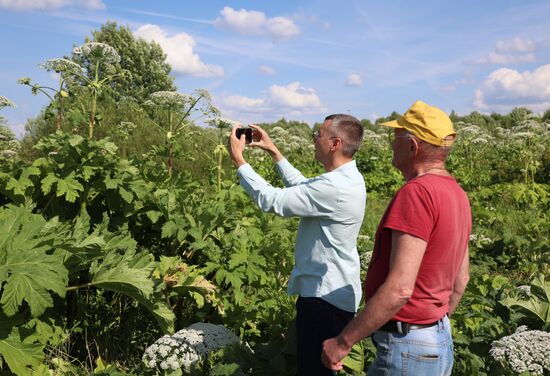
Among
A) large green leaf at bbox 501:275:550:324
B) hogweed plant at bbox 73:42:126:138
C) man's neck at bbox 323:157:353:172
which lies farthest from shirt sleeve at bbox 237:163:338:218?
hogweed plant at bbox 73:42:126:138

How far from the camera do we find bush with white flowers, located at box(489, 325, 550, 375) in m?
3.08

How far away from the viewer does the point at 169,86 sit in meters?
37.4

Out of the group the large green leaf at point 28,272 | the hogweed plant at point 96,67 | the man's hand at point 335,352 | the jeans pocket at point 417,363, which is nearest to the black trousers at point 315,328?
the man's hand at point 335,352

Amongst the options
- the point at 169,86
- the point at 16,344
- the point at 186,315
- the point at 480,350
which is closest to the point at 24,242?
the point at 16,344

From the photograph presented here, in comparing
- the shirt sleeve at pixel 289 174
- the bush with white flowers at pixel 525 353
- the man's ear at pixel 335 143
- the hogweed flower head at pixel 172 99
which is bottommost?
the bush with white flowers at pixel 525 353

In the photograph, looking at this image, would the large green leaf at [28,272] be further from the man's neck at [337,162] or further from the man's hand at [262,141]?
the man's neck at [337,162]

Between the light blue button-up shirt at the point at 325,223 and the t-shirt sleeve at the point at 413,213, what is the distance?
785 mm

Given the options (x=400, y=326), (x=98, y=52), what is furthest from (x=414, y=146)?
(x=98, y=52)

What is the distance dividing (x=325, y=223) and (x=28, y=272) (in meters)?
1.76

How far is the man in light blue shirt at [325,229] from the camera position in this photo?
2998 millimetres

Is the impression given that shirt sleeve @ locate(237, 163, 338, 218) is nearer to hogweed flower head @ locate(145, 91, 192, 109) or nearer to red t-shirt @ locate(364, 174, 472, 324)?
red t-shirt @ locate(364, 174, 472, 324)

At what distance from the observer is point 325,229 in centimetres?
308

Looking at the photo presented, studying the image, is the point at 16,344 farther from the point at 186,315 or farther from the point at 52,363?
the point at 186,315

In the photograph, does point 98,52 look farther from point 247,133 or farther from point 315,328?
point 315,328
